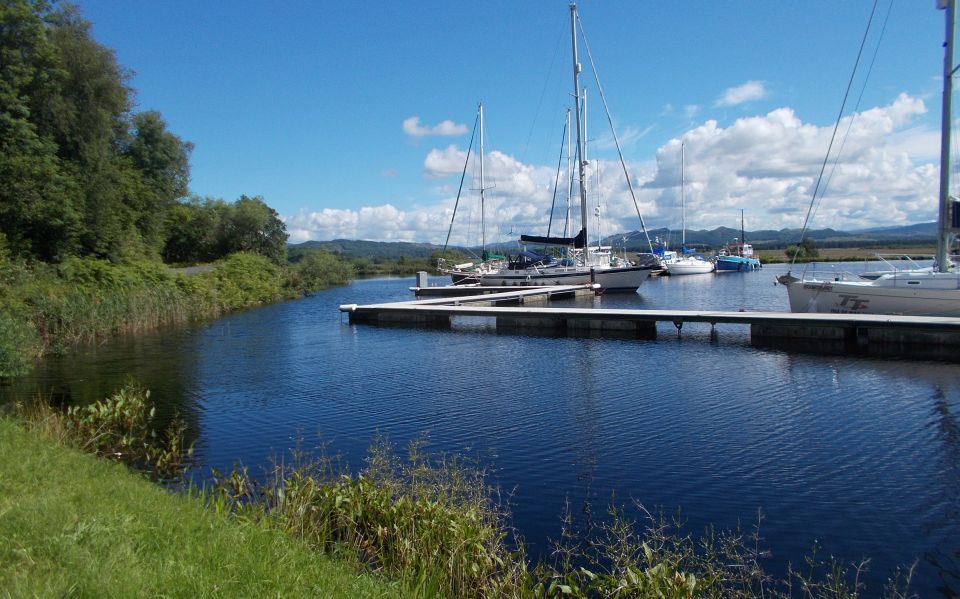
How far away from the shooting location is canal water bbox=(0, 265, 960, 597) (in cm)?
780

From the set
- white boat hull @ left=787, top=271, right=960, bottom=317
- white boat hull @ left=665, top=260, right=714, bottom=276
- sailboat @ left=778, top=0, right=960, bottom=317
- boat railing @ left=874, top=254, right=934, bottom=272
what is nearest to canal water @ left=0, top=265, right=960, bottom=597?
white boat hull @ left=787, top=271, right=960, bottom=317

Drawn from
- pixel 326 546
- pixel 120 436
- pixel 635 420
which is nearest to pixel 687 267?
pixel 635 420

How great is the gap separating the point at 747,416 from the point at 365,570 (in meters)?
8.65

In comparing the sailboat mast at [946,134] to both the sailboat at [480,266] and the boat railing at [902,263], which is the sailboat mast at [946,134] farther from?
the sailboat at [480,266]

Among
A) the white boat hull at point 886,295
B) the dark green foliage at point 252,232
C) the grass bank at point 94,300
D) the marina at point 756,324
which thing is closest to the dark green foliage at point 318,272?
the dark green foliage at point 252,232

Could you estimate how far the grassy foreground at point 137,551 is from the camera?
4.26m

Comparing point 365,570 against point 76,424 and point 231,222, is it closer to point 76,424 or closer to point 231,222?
point 76,424

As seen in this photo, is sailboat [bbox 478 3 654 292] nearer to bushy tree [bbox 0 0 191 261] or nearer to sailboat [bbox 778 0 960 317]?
sailboat [bbox 778 0 960 317]

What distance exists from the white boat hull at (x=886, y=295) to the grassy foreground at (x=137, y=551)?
21083mm

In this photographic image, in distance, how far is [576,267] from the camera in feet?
155

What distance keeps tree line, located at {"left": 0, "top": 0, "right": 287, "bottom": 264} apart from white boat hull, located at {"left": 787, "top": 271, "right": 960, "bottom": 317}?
28891 mm

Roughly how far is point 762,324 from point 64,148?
30.0 m

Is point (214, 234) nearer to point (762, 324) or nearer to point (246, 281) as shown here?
point (246, 281)

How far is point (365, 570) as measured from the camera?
5941 mm
